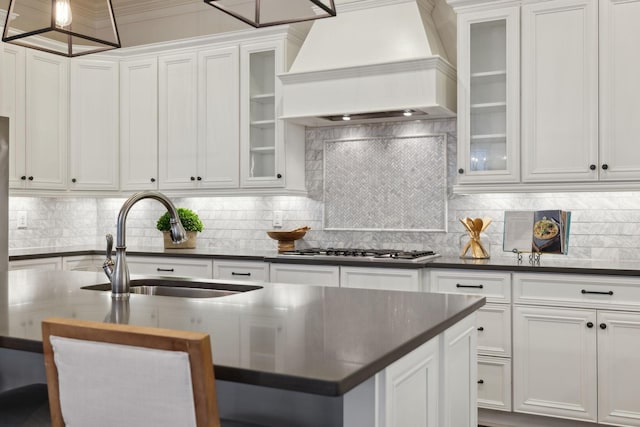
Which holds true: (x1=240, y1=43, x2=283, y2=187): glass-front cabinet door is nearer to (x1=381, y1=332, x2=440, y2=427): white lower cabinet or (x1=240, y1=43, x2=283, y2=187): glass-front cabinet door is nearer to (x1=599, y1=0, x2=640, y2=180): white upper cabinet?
(x1=599, y1=0, x2=640, y2=180): white upper cabinet

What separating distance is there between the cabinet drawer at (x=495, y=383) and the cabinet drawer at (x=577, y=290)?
1.33 ft

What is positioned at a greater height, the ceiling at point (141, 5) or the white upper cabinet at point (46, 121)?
the ceiling at point (141, 5)

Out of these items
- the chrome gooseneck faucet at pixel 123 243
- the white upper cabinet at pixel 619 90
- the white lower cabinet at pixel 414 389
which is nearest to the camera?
the white lower cabinet at pixel 414 389

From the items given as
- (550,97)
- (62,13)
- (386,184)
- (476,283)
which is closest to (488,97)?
(550,97)

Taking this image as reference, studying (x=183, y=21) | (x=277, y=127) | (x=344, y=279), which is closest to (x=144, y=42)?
(x=183, y=21)

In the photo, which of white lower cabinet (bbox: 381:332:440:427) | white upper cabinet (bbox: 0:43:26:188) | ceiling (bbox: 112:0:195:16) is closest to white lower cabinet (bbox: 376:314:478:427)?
white lower cabinet (bbox: 381:332:440:427)

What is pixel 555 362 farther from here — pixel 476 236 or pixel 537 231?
pixel 476 236

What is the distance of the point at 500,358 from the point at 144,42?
4175 millimetres

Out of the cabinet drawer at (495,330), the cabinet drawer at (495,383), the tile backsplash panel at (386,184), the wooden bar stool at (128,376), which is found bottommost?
the cabinet drawer at (495,383)

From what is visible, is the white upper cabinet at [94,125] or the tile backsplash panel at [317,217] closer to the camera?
the tile backsplash panel at [317,217]

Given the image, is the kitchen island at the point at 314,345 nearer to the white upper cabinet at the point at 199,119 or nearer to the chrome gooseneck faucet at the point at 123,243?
the chrome gooseneck faucet at the point at 123,243

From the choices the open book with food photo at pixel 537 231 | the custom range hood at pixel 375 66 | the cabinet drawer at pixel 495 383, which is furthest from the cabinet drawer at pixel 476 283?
the custom range hood at pixel 375 66

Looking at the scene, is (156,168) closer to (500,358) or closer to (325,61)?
(325,61)

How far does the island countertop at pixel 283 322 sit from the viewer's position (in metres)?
1.38
